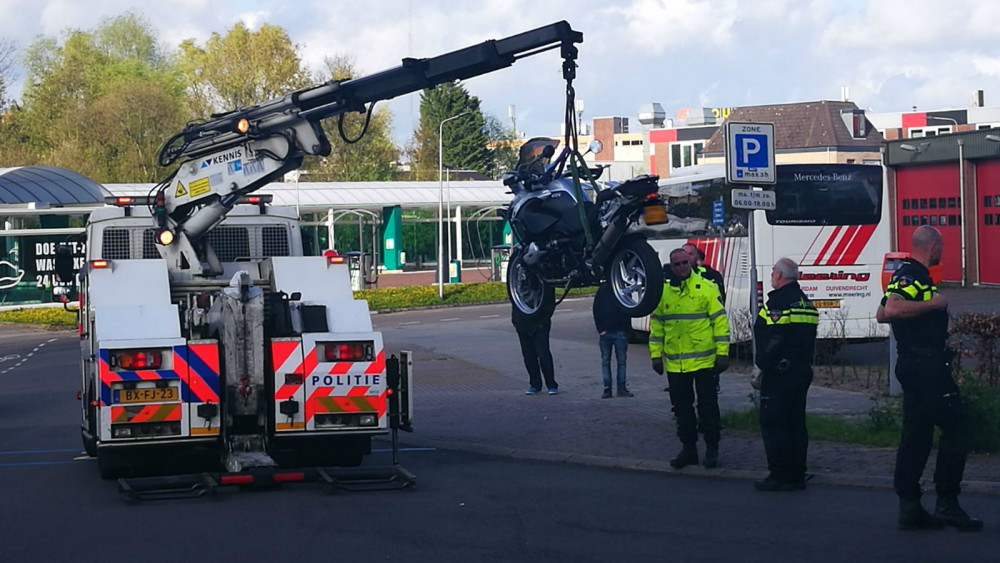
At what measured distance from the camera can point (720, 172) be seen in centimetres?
2231

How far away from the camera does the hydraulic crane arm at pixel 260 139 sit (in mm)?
10766

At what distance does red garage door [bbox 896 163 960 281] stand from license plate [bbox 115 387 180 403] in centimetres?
3444

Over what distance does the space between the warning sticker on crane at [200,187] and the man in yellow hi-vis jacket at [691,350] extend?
167 inches

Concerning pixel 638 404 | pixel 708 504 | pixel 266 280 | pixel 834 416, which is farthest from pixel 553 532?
pixel 638 404

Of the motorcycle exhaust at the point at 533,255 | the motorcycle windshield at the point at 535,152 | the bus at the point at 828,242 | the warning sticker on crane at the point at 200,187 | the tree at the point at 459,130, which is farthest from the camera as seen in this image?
the tree at the point at 459,130

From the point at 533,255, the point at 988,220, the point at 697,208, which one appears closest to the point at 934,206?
the point at 988,220

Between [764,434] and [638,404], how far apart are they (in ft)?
18.7

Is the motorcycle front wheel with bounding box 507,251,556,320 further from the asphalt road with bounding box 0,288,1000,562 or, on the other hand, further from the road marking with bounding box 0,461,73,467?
the road marking with bounding box 0,461,73,467

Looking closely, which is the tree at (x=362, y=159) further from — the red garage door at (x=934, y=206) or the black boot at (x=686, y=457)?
the black boot at (x=686, y=457)

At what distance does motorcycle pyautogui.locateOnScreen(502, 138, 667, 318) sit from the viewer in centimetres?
988

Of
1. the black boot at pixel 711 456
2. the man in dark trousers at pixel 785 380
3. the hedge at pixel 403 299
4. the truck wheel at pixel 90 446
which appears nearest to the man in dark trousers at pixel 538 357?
the black boot at pixel 711 456

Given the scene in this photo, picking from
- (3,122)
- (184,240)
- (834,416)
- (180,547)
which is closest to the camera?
(180,547)

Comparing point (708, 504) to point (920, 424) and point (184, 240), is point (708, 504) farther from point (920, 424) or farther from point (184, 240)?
point (184, 240)

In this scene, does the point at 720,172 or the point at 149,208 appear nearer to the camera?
the point at 149,208
